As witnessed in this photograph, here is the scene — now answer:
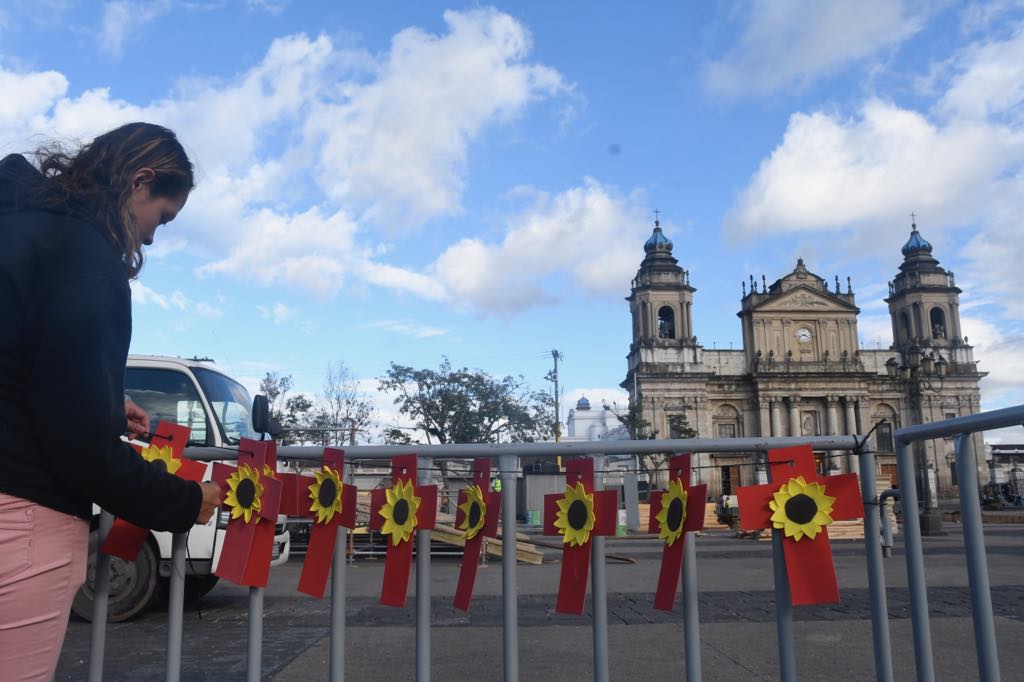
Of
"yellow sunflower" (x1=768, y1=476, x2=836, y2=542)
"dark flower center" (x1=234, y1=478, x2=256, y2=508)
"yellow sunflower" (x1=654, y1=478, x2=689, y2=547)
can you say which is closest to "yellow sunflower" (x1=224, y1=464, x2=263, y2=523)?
"dark flower center" (x1=234, y1=478, x2=256, y2=508)

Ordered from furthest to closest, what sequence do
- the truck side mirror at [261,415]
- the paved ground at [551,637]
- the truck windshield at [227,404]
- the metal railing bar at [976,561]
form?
the truck windshield at [227,404] < the paved ground at [551,637] < the truck side mirror at [261,415] < the metal railing bar at [976,561]

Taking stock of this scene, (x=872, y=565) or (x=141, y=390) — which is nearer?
(x=872, y=565)

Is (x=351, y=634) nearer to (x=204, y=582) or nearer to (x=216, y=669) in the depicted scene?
(x=216, y=669)

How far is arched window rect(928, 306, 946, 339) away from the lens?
63469 millimetres

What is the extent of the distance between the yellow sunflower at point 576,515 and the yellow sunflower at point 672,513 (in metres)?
0.24

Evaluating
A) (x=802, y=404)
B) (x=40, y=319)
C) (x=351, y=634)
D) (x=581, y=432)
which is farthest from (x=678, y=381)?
(x=40, y=319)

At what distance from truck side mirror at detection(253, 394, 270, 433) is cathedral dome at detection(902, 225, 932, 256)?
71.0 metres

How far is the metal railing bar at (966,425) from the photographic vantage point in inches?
91.7

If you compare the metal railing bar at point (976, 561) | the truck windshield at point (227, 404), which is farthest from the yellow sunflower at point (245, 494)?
the truck windshield at point (227, 404)

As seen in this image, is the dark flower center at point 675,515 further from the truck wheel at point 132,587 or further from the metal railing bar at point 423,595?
the truck wheel at point 132,587

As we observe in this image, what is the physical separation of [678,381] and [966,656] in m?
54.9

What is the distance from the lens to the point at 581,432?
8219 cm

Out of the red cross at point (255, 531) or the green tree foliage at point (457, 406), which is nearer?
the red cross at point (255, 531)

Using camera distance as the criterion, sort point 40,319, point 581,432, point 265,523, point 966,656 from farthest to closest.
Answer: point 581,432 < point 966,656 < point 265,523 < point 40,319
